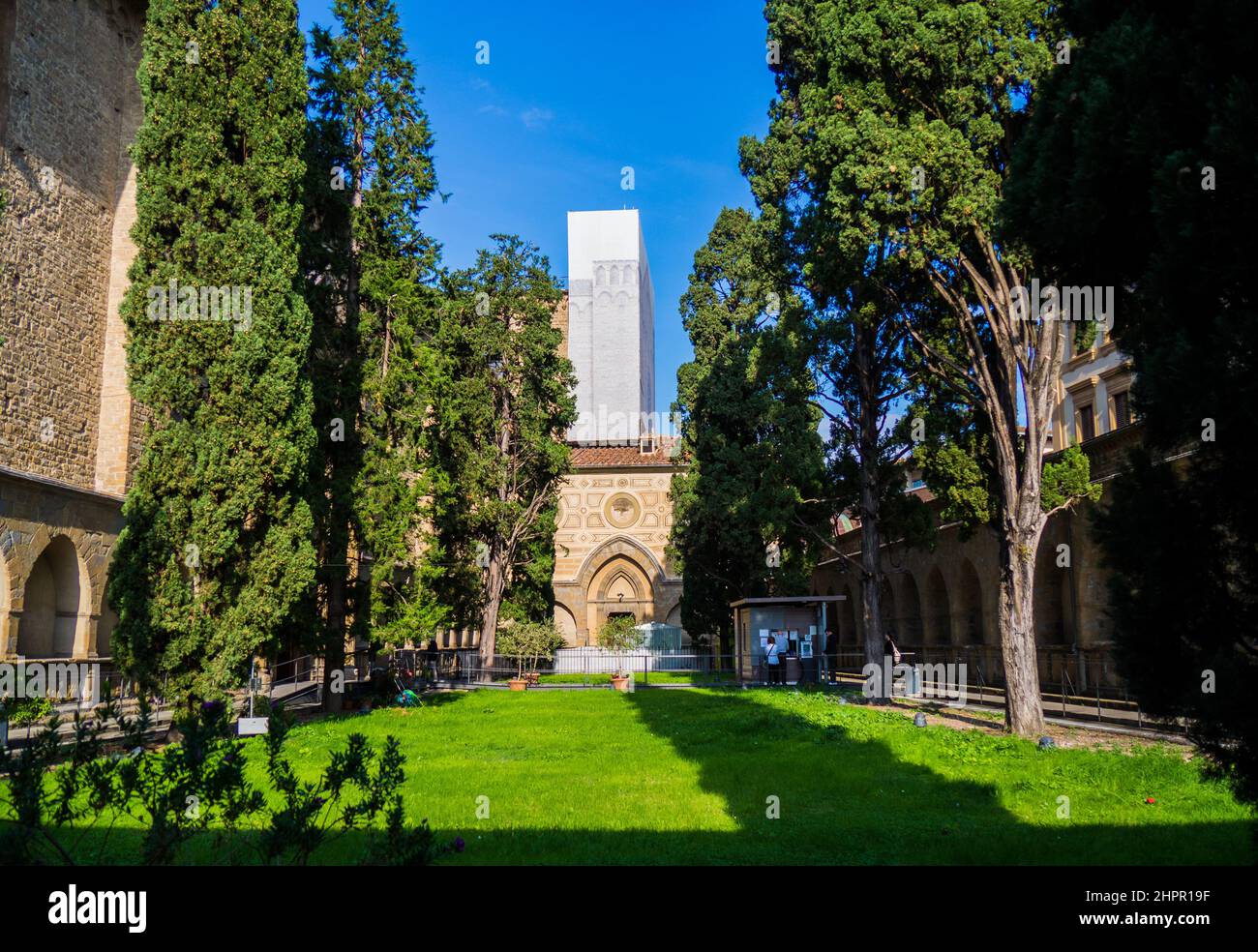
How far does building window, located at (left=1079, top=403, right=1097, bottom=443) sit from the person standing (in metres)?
10.4

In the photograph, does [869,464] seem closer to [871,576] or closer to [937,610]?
[871,576]

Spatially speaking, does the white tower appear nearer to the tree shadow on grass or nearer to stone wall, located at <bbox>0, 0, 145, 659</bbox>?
stone wall, located at <bbox>0, 0, 145, 659</bbox>

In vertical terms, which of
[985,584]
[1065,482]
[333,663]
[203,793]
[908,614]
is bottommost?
[333,663]

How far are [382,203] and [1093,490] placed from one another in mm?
14638

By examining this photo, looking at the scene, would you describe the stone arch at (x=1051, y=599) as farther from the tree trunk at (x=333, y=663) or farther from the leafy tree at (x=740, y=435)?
the tree trunk at (x=333, y=663)

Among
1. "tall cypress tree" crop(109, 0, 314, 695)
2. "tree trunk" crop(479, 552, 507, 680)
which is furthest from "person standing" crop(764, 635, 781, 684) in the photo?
"tall cypress tree" crop(109, 0, 314, 695)

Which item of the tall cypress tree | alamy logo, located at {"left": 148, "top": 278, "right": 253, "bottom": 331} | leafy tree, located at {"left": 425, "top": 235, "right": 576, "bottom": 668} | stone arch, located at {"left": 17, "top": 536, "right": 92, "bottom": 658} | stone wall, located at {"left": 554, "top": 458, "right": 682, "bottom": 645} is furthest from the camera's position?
stone wall, located at {"left": 554, "top": 458, "right": 682, "bottom": 645}

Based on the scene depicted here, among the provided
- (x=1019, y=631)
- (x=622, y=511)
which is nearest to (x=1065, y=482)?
(x=1019, y=631)

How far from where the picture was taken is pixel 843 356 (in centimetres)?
2117

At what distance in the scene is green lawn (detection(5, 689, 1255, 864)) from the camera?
20.9 ft

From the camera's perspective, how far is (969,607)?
2602 centimetres

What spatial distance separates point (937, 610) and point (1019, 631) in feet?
53.0
